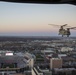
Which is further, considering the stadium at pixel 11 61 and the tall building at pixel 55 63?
the tall building at pixel 55 63

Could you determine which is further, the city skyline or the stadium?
the city skyline

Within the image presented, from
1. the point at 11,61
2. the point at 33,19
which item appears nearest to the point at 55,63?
the point at 11,61

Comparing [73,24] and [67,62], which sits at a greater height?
[73,24]

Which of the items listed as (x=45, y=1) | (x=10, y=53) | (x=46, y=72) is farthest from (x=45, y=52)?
(x=45, y=1)

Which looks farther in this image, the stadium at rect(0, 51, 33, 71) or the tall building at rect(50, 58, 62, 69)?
the tall building at rect(50, 58, 62, 69)

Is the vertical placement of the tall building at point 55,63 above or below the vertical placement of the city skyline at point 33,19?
below

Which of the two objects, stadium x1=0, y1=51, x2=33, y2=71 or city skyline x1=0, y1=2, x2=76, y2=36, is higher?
city skyline x1=0, y1=2, x2=76, y2=36

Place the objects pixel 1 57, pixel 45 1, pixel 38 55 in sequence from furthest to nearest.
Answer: pixel 38 55 → pixel 1 57 → pixel 45 1

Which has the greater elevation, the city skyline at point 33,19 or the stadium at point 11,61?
the city skyline at point 33,19

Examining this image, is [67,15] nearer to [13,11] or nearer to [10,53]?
[13,11]
